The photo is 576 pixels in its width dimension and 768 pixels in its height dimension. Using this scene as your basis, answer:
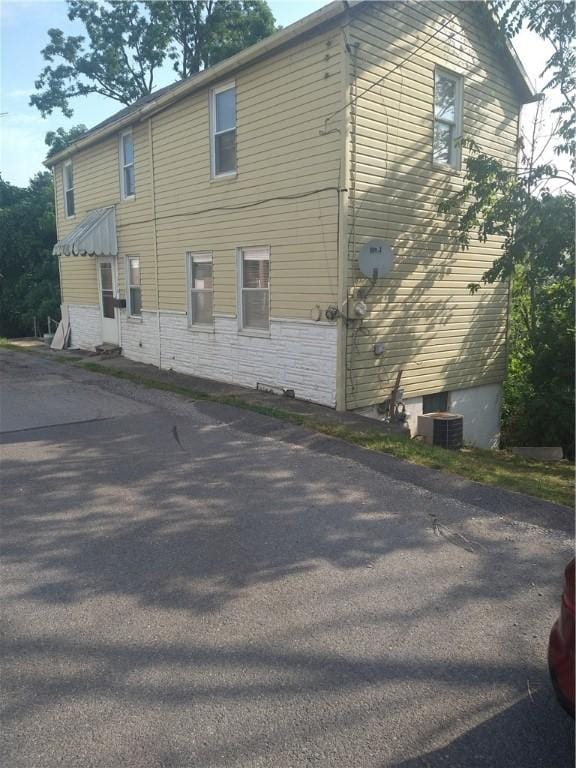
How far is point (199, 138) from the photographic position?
1169cm

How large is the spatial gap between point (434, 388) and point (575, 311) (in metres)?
3.14

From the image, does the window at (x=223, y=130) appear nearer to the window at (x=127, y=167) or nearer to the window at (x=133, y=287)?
the window at (x=127, y=167)

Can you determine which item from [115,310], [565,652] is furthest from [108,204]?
[565,652]

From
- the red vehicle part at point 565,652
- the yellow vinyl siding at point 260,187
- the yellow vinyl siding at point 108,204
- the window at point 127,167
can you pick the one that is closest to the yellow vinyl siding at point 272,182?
the yellow vinyl siding at point 260,187

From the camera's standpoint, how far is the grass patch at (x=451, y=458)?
6357 millimetres

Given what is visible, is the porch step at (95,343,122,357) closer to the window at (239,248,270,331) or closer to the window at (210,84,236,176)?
the window at (239,248,270,331)

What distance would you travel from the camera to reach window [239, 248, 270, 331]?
1059 cm

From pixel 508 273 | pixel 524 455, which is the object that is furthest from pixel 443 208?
pixel 524 455

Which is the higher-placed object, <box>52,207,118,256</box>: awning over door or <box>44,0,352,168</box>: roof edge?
<box>44,0,352,168</box>: roof edge

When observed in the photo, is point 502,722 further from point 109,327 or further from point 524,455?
point 109,327

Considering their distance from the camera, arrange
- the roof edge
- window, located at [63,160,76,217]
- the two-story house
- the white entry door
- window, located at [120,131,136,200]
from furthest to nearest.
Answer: window, located at [63,160,76,217] → the white entry door → window, located at [120,131,136,200] → the two-story house → the roof edge

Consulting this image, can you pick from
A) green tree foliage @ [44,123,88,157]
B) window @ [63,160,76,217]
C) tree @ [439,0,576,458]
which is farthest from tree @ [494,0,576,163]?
green tree foliage @ [44,123,88,157]

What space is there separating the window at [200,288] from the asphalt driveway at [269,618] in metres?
5.85

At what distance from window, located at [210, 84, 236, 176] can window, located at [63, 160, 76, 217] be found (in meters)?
7.75
